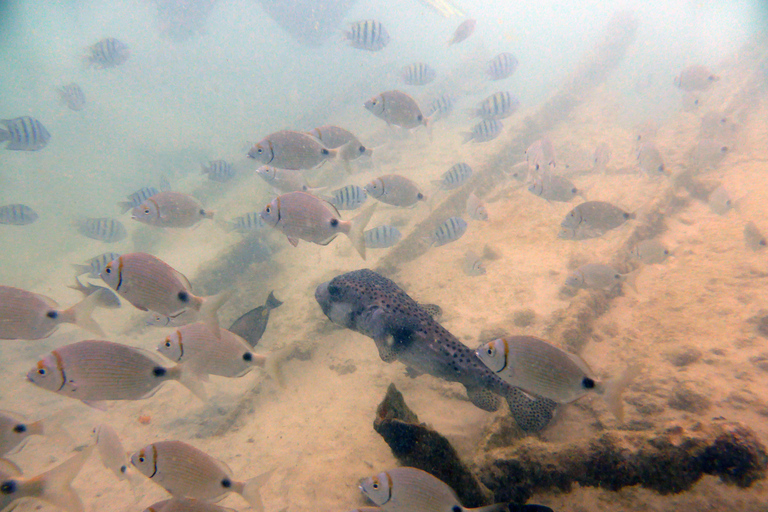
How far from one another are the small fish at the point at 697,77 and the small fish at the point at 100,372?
→ 13.0 meters

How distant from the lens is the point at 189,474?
96.9 inches

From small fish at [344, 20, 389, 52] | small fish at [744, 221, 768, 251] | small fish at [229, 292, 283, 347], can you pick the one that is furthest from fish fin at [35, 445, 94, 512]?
small fish at [744, 221, 768, 251]

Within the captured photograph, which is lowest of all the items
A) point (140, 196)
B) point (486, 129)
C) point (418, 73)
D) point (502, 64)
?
point (140, 196)

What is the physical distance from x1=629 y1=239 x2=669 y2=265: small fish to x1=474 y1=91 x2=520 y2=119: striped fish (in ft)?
12.7

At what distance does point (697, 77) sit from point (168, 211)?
12.9 meters

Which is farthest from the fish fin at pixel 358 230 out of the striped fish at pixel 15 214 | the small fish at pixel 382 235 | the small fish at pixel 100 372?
the striped fish at pixel 15 214

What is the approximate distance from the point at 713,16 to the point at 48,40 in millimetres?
206540

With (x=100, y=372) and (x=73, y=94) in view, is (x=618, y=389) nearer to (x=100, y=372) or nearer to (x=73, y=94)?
(x=100, y=372)

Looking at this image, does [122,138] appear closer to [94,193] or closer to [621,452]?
[94,193]

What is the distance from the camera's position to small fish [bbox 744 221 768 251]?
16.4ft

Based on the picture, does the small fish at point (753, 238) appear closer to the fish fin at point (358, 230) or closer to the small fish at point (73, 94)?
the fish fin at point (358, 230)

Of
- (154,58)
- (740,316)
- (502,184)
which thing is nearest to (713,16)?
(502,184)

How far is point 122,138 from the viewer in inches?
2527

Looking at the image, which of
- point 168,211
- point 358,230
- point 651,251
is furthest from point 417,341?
point 651,251
